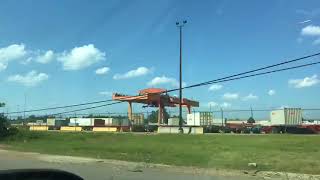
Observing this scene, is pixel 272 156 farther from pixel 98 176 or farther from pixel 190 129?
pixel 190 129

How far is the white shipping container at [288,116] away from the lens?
276 feet

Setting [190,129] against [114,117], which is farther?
[114,117]

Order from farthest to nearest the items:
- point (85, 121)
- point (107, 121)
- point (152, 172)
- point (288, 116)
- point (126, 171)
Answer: point (107, 121) → point (85, 121) → point (288, 116) → point (126, 171) → point (152, 172)

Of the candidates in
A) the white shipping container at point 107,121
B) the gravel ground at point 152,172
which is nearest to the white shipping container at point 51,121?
the white shipping container at point 107,121

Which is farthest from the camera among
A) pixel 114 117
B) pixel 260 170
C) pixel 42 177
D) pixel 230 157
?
pixel 114 117

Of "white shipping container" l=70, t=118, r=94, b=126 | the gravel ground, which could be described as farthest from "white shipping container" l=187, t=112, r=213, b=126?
the gravel ground

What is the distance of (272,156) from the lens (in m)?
26.1

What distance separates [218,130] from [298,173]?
5952 cm

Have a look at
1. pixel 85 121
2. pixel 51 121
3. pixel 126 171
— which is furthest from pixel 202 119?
pixel 126 171

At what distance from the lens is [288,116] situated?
84438mm

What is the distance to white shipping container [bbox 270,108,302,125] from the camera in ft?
276

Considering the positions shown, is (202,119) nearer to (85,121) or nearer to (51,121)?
(85,121)

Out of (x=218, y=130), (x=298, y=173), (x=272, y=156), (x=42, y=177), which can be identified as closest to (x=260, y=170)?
(x=298, y=173)

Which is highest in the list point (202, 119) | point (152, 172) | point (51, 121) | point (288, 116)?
point (51, 121)
